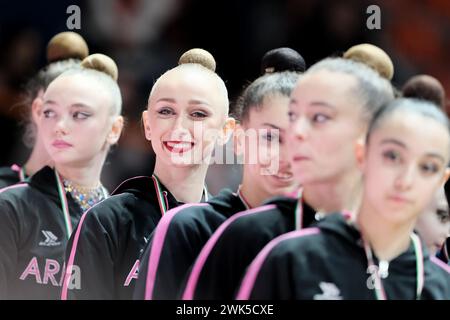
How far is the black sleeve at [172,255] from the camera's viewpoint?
7.82 ft

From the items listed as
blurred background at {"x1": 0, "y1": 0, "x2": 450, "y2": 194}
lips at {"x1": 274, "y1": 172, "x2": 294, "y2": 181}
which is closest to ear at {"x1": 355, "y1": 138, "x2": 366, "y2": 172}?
lips at {"x1": 274, "y1": 172, "x2": 294, "y2": 181}

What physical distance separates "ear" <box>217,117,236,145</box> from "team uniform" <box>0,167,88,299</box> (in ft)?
2.22

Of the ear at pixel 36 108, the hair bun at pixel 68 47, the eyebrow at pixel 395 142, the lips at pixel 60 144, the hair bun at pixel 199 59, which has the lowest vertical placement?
the eyebrow at pixel 395 142

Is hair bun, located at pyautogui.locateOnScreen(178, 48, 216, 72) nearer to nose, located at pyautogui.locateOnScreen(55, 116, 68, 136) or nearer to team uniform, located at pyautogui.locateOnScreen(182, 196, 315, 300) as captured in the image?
nose, located at pyautogui.locateOnScreen(55, 116, 68, 136)

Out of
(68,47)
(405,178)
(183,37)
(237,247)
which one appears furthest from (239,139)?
(183,37)

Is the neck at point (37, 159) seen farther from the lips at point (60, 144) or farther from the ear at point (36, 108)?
the lips at point (60, 144)

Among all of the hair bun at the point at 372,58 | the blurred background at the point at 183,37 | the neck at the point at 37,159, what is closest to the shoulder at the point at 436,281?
the hair bun at the point at 372,58

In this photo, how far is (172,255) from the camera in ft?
7.98

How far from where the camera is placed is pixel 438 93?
2176mm

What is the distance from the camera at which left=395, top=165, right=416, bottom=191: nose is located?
203 cm

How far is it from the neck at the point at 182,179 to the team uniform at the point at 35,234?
51 centimetres

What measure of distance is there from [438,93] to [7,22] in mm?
2306

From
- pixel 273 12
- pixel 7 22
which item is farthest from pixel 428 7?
pixel 7 22
